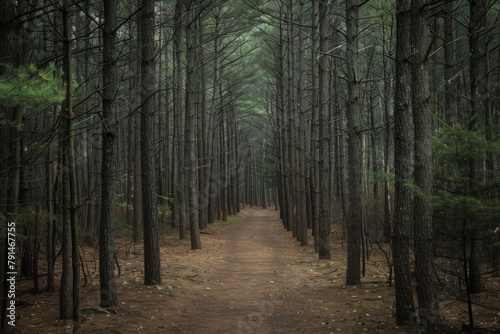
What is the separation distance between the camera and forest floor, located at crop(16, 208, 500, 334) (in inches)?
226

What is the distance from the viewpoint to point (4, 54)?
5504mm

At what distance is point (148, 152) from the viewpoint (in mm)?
8148

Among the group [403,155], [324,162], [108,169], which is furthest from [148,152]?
[324,162]

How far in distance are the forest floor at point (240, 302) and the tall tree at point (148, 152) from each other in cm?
56

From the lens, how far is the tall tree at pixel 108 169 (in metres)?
6.38

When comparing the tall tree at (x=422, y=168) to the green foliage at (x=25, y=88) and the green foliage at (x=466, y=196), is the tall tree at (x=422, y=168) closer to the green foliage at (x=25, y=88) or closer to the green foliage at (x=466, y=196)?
the green foliage at (x=466, y=196)

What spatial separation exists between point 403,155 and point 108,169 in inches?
180

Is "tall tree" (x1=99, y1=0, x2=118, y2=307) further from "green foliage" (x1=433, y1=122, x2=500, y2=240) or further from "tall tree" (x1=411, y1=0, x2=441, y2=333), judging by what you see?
"green foliage" (x1=433, y1=122, x2=500, y2=240)

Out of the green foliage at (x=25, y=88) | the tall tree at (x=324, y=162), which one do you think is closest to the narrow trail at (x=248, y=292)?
the tall tree at (x=324, y=162)

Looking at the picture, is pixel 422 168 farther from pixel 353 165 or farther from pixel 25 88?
pixel 25 88

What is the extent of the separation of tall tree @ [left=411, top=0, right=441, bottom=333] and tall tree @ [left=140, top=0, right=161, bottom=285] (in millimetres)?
5229

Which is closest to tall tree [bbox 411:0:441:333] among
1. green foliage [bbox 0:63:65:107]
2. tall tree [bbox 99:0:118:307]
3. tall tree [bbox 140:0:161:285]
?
green foliage [bbox 0:63:65:107]

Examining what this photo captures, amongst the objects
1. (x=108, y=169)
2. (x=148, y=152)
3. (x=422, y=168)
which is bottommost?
(x=422, y=168)

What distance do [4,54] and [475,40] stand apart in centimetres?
768
